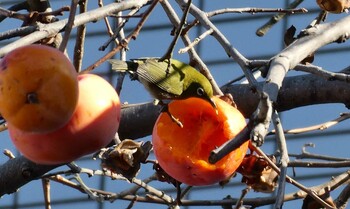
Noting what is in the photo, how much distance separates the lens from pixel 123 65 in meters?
2.11

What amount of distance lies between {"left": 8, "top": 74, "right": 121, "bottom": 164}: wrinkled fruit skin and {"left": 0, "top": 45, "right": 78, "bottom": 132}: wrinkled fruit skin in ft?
0.23

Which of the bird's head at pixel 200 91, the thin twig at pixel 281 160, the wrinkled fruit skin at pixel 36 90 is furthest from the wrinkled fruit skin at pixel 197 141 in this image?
the wrinkled fruit skin at pixel 36 90

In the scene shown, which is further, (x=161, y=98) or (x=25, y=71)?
(x=161, y=98)

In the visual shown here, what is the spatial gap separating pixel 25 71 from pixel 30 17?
343 mm

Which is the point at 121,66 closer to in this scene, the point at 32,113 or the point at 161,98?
the point at 161,98

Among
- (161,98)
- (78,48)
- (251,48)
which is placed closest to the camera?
(78,48)

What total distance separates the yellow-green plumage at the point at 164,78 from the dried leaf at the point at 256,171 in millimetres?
208

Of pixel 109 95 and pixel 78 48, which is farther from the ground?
pixel 78 48

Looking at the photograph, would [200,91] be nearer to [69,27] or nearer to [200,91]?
[200,91]

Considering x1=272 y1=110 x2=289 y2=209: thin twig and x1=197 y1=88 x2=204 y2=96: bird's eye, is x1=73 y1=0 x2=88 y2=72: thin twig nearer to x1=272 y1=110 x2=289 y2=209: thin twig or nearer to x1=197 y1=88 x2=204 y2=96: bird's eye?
x1=197 y1=88 x2=204 y2=96: bird's eye

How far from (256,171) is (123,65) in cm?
38

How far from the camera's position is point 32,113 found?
1.42 m

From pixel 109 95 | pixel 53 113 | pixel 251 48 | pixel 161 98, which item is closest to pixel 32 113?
pixel 53 113

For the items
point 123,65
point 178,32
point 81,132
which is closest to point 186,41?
point 123,65
